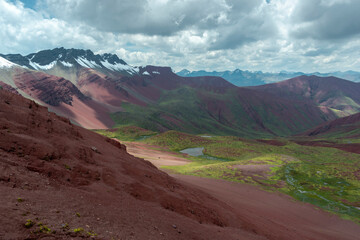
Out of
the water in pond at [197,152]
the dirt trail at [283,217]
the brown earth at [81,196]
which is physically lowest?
the water in pond at [197,152]

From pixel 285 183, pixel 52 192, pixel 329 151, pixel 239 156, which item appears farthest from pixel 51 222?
pixel 329 151

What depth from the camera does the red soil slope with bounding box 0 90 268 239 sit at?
12.6 meters

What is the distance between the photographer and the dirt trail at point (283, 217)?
93.8 feet

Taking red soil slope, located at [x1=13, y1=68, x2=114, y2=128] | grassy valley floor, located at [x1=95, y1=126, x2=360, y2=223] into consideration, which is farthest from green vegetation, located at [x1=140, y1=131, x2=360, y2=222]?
red soil slope, located at [x1=13, y1=68, x2=114, y2=128]

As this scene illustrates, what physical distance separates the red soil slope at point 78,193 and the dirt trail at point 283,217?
15.9 ft

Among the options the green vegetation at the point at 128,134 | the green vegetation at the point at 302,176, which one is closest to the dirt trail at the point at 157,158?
the green vegetation at the point at 302,176

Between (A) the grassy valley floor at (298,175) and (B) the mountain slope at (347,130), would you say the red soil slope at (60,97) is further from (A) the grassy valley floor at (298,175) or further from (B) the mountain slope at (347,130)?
(B) the mountain slope at (347,130)

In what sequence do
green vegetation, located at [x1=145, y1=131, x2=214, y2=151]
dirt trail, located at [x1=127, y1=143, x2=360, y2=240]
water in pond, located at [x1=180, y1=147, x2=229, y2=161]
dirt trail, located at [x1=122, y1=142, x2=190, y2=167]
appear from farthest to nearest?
green vegetation, located at [x1=145, y1=131, x2=214, y2=151] → water in pond, located at [x1=180, y1=147, x2=229, y2=161] → dirt trail, located at [x1=122, y1=142, x2=190, y2=167] → dirt trail, located at [x1=127, y1=143, x2=360, y2=240]

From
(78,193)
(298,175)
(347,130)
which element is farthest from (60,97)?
(347,130)

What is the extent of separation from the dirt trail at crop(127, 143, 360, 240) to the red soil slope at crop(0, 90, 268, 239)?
4858 millimetres

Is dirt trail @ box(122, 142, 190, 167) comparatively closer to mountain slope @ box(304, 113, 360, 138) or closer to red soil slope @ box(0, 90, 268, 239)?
red soil slope @ box(0, 90, 268, 239)

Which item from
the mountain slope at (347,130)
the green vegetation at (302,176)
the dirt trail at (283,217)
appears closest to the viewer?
the dirt trail at (283,217)

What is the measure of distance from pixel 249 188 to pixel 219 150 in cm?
5197

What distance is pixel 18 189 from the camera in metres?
14.1
